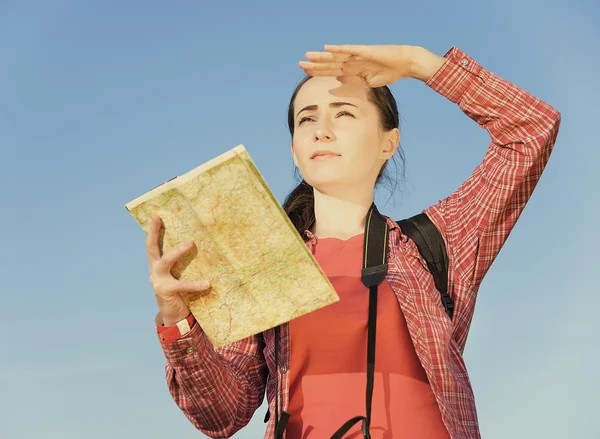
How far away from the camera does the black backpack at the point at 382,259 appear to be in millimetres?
3987

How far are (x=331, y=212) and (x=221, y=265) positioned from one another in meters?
1.20

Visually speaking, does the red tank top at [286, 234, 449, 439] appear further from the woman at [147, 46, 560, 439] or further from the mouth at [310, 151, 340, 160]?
the mouth at [310, 151, 340, 160]

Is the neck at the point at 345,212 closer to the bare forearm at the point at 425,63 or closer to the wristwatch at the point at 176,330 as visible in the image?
the bare forearm at the point at 425,63

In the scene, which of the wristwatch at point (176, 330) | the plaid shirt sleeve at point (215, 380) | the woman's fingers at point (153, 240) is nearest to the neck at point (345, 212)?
the plaid shirt sleeve at point (215, 380)

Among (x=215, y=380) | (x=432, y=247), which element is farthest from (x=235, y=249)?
(x=432, y=247)

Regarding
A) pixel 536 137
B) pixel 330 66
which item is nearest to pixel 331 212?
pixel 330 66

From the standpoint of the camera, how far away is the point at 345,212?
4777 millimetres

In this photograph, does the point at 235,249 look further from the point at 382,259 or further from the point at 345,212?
the point at 345,212

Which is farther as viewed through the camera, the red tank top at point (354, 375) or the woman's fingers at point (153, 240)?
the red tank top at point (354, 375)

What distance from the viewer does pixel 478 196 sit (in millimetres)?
4488

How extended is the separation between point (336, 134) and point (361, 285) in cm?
92

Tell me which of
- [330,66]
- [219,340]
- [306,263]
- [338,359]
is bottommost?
[338,359]

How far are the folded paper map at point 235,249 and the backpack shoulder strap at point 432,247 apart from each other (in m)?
1.08

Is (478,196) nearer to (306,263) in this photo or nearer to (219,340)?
(306,263)
